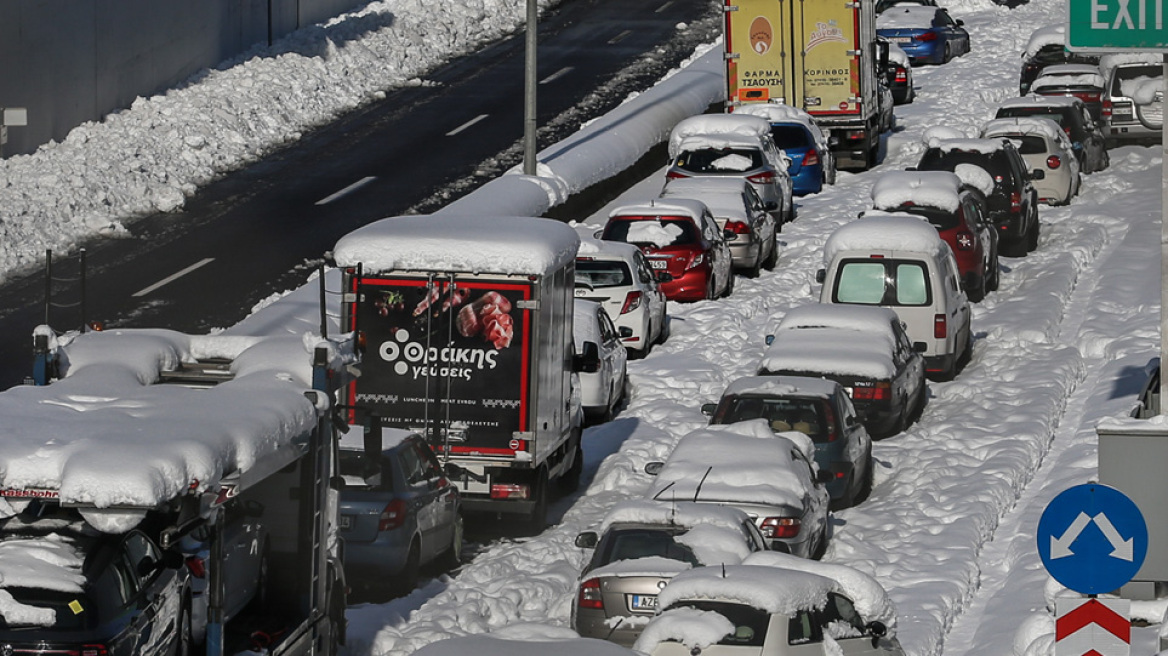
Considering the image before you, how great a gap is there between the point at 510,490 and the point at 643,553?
400 cm

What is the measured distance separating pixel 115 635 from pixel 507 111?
33.3 metres

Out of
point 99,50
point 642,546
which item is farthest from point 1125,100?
point 642,546

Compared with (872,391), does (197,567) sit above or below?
above

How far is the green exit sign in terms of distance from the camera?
47.3 ft

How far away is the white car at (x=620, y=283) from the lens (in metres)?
25.1

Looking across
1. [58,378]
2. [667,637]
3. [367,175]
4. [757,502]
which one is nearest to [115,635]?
[58,378]

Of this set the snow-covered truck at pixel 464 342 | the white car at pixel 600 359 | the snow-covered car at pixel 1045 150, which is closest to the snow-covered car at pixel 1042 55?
the snow-covered car at pixel 1045 150

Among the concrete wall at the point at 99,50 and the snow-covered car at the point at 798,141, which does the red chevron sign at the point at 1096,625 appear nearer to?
the snow-covered car at the point at 798,141

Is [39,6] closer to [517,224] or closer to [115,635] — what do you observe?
[517,224]

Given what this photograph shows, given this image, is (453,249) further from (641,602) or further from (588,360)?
(641,602)

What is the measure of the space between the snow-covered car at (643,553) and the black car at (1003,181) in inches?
667

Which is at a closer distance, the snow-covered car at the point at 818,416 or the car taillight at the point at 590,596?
the car taillight at the point at 590,596

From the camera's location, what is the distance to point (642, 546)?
15.0 m

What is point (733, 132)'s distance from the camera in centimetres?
3350
